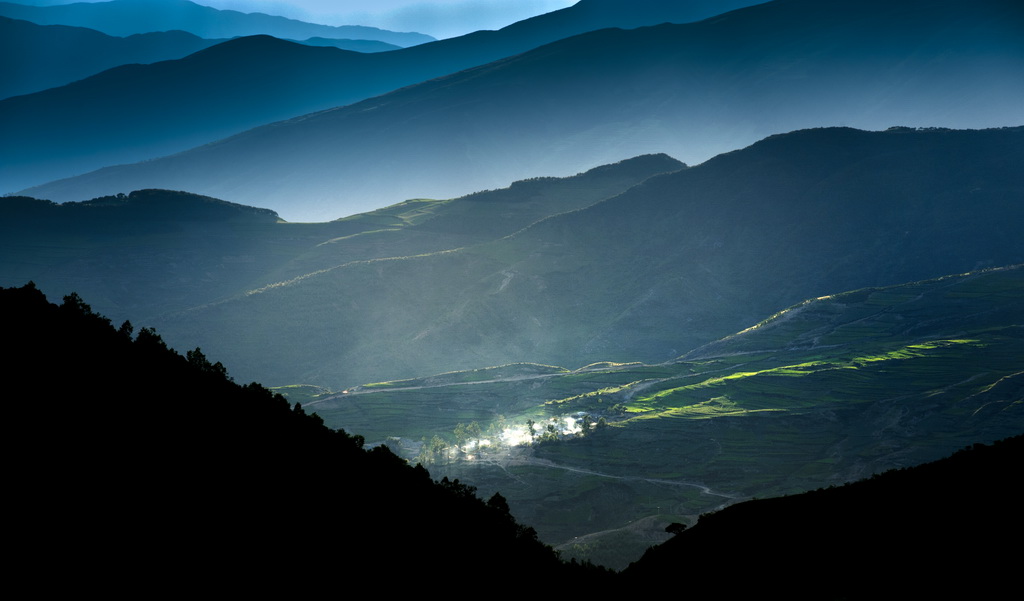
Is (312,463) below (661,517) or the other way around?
the other way around

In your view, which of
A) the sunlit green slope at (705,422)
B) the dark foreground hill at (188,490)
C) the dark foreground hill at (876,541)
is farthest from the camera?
the sunlit green slope at (705,422)

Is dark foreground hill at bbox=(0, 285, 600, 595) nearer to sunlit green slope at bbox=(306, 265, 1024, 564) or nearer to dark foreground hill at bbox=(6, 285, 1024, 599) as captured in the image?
dark foreground hill at bbox=(6, 285, 1024, 599)

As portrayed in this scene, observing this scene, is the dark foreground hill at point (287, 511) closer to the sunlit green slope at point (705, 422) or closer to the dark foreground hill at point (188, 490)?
the dark foreground hill at point (188, 490)

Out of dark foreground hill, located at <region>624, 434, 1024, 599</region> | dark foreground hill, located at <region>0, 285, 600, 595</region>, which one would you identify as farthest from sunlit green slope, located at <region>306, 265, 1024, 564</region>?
dark foreground hill, located at <region>0, 285, 600, 595</region>

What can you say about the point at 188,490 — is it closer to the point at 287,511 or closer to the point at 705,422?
the point at 287,511

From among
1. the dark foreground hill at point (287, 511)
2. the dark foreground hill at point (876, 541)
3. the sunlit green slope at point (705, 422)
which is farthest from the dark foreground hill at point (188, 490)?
the sunlit green slope at point (705, 422)

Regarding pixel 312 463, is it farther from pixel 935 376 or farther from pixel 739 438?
pixel 935 376

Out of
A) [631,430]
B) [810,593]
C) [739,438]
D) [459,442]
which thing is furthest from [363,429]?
[810,593]
